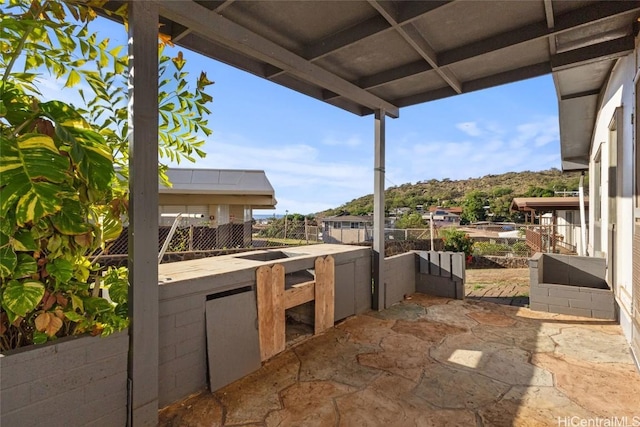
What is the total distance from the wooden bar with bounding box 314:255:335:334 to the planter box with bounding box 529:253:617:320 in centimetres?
298

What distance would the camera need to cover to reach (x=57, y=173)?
153 centimetres

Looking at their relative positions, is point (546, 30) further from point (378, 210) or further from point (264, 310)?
point (264, 310)

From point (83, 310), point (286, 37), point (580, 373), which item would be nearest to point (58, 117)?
point (83, 310)

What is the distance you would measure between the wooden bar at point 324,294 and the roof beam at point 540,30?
2.59 m

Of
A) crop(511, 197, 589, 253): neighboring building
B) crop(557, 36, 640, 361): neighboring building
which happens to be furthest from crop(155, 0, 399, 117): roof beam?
crop(511, 197, 589, 253): neighboring building

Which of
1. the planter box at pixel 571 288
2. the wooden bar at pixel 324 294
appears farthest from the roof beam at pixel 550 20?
the wooden bar at pixel 324 294

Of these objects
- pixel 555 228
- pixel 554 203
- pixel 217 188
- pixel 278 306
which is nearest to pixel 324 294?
pixel 278 306

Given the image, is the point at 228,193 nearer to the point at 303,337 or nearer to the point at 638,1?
the point at 303,337

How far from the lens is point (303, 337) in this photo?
11.3 feet

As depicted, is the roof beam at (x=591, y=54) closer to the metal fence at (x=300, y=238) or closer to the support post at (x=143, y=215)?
the support post at (x=143, y=215)

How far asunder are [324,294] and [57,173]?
9.15 ft

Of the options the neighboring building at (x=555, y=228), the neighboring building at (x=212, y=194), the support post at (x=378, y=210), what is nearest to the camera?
the support post at (x=378, y=210)

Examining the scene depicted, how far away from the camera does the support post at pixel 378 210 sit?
4.48 metres

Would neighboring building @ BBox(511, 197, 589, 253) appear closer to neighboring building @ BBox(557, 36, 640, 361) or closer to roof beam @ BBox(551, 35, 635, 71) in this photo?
neighboring building @ BBox(557, 36, 640, 361)
